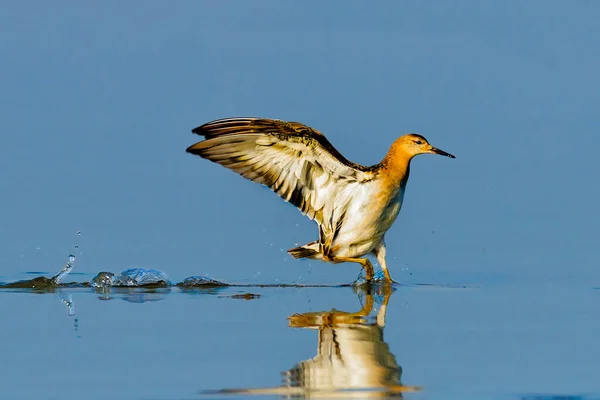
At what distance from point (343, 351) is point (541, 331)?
1953 millimetres

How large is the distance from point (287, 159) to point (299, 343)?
393 centimetres

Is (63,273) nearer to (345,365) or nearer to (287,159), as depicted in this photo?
(287,159)

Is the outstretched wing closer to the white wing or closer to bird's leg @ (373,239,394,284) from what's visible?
the white wing

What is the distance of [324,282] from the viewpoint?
1444 centimetres

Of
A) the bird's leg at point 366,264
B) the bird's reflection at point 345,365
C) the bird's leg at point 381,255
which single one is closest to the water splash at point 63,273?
the bird's leg at point 366,264

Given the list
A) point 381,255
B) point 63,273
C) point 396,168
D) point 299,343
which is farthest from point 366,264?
point 299,343

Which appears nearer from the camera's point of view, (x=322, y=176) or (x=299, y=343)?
(x=299, y=343)

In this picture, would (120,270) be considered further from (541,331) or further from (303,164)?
(541,331)

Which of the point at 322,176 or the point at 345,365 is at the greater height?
the point at 322,176

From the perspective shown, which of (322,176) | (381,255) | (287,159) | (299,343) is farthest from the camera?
(381,255)

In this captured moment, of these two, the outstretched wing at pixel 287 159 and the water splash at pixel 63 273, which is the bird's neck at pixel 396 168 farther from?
the water splash at pixel 63 273

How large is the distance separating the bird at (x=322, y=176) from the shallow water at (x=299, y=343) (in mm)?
874

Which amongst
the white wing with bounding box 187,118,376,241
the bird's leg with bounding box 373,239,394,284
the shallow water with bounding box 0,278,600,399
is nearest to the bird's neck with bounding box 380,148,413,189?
the white wing with bounding box 187,118,376,241

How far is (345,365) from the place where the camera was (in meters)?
9.01
